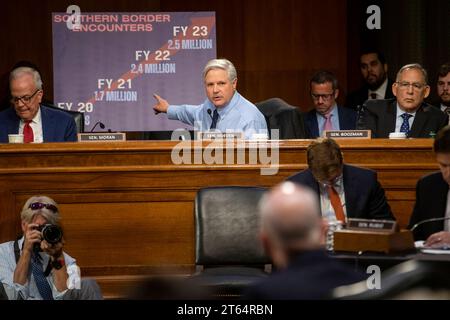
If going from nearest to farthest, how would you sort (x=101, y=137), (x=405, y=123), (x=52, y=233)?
1. (x=52, y=233)
2. (x=101, y=137)
3. (x=405, y=123)

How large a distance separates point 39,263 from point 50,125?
Answer: 1600 millimetres

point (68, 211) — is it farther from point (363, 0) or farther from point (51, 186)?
point (363, 0)

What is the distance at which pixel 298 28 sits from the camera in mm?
9680

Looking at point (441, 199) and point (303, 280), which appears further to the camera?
point (441, 199)

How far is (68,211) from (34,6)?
14.1 ft

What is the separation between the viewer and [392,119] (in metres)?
6.39

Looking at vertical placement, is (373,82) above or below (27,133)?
above

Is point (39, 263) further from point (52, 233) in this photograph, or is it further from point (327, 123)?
point (327, 123)

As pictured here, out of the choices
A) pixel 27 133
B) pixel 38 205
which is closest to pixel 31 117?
pixel 27 133

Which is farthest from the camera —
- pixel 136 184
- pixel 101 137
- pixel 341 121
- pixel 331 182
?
pixel 341 121

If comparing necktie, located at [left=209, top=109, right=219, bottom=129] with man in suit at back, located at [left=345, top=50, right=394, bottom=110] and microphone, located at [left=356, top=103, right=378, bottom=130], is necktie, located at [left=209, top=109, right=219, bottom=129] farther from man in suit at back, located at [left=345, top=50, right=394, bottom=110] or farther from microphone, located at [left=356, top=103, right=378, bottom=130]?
man in suit at back, located at [left=345, top=50, right=394, bottom=110]

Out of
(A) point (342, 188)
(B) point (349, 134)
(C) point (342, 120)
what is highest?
(C) point (342, 120)

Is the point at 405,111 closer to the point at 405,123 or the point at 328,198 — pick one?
the point at 405,123
